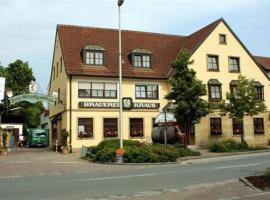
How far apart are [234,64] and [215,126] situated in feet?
21.8

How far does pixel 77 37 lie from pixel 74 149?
1059cm

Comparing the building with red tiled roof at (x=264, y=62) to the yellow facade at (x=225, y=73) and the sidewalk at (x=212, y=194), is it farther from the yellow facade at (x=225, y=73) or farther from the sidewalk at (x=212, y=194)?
the sidewalk at (x=212, y=194)

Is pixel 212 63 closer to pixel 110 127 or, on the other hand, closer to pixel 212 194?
pixel 110 127

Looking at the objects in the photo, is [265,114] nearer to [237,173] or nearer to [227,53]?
[227,53]

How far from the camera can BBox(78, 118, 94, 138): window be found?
37.9m

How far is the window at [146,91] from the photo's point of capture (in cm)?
4066

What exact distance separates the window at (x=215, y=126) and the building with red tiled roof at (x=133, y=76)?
0.09 metres

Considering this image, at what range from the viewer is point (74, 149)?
3747cm

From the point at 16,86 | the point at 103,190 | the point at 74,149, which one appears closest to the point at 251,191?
the point at 103,190

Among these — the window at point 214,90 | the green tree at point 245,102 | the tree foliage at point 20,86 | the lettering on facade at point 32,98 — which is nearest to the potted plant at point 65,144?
the lettering on facade at point 32,98

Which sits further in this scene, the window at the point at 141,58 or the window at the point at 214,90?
the window at the point at 214,90

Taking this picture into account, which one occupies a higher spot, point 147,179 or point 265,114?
point 265,114

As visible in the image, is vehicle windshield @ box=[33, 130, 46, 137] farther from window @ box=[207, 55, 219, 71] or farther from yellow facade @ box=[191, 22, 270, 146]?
window @ box=[207, 55, 219, 71]

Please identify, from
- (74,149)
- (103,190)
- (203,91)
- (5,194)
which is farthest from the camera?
(74,149)
